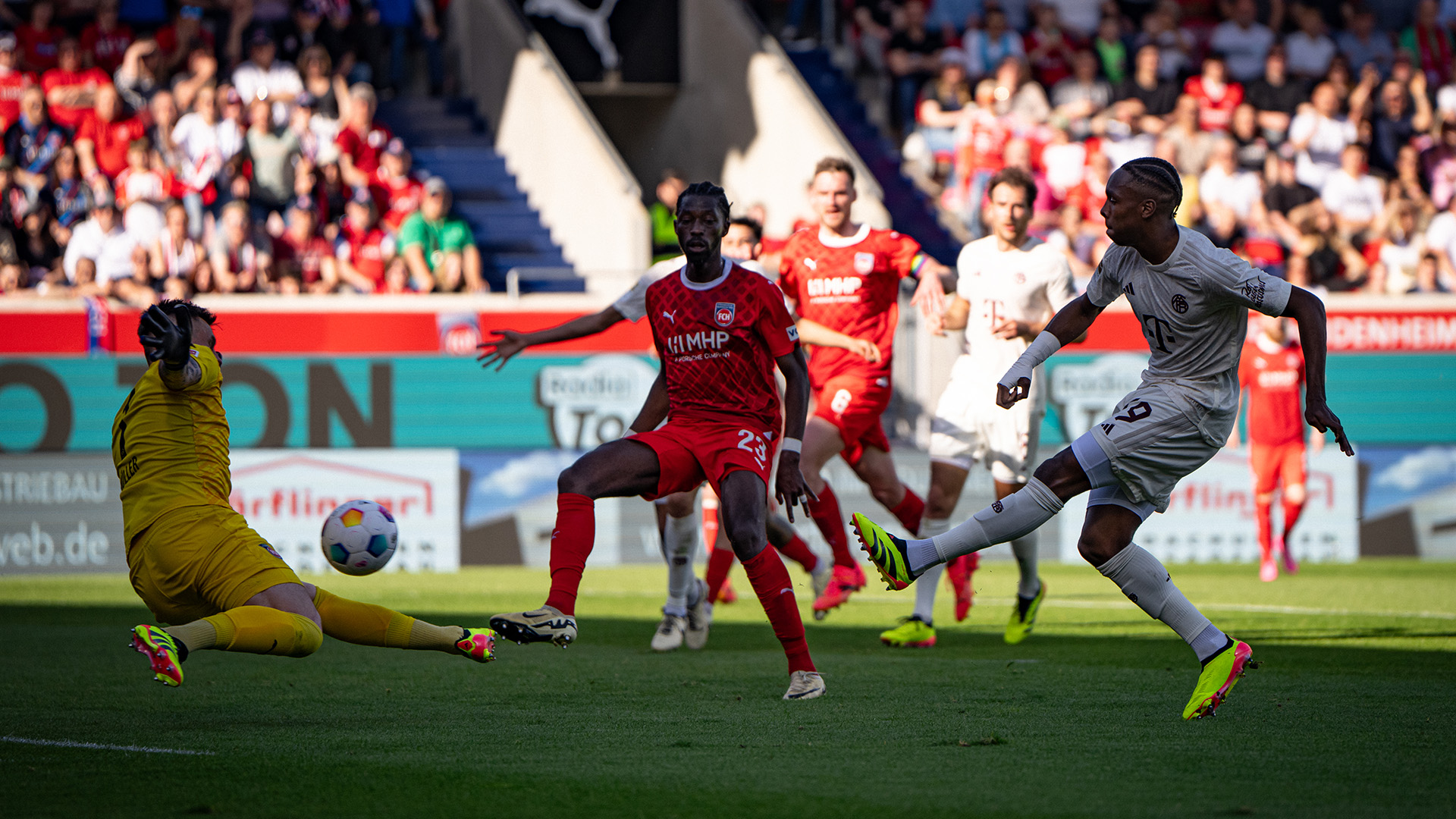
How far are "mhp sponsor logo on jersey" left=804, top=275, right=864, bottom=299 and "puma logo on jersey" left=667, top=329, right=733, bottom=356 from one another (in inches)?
102

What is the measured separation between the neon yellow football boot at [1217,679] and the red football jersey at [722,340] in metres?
2.13

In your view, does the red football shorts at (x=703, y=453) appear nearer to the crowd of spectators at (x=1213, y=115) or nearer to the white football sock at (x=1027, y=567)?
the white football sock at (x=1027, y=567)

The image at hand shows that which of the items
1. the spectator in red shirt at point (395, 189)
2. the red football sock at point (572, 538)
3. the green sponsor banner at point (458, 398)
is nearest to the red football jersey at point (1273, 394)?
the green sponsor banner at point (458, 398)

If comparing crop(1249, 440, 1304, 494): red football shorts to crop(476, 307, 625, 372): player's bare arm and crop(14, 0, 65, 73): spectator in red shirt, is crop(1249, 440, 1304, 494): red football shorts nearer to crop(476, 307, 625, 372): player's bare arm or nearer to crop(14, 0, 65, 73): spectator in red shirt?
crop(476, 307, 625, 372): player's bare arm

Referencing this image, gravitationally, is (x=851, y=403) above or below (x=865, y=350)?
below

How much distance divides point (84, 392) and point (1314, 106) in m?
15.1

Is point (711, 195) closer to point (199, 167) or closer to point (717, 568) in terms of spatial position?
point (717, 568)

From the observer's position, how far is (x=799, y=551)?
9.49 meters

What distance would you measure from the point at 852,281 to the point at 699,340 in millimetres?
2624

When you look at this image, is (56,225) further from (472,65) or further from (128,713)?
(128,713)

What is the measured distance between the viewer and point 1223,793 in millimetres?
4758

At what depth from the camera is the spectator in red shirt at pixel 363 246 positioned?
16797 mm

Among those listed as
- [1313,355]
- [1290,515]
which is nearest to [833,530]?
[1313,355]

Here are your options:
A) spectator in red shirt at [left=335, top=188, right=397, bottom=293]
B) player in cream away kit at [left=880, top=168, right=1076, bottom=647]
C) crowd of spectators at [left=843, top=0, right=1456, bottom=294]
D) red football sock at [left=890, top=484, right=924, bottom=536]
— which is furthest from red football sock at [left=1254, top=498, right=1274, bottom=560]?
spectator in red shirt at [left=335, top=188, right=397, bottom=293]
